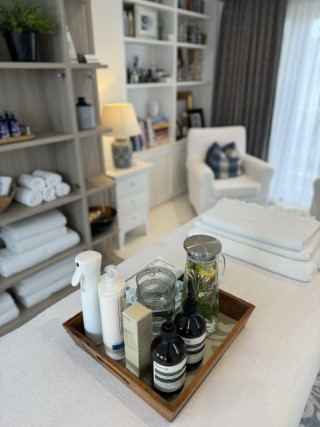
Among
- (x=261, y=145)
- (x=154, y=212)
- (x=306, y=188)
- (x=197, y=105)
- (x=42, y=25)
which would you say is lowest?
(x=154, y=212)

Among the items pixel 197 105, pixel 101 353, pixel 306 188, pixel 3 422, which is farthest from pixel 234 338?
pixel 197 105

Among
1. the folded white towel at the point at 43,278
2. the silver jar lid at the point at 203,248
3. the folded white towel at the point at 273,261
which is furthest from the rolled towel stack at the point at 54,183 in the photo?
the silver jar lid at the point at 203,248

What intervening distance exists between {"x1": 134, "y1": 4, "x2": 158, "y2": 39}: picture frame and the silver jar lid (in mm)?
2312

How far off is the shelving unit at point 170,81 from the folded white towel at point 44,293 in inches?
55.3

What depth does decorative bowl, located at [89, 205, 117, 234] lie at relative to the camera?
195 cm

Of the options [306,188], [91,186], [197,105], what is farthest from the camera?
[197,105]

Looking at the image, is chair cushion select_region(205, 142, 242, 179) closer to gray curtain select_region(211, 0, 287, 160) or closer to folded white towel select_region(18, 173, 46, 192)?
gray curtain select_region(211, 0, 287, 160)

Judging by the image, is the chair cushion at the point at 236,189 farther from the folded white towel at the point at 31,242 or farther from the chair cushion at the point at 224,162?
the folded white towel at the point at 31,242

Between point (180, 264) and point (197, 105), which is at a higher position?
point (197, 105)

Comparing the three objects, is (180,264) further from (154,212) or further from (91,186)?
(154,212)

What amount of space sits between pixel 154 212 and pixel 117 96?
122cm

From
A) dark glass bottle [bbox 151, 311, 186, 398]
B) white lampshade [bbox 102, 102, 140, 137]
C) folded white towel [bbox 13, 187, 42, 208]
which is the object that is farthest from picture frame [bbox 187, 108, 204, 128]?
dark glass bottle [bbox 151, 311, 186, 398]

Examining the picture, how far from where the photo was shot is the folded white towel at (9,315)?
1552mm

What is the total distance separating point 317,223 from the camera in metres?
1.16
